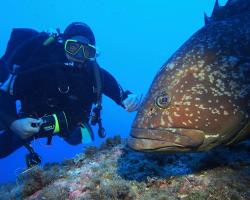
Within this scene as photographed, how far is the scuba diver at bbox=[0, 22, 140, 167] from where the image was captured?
728 cm

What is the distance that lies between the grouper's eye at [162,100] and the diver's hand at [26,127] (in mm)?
3732

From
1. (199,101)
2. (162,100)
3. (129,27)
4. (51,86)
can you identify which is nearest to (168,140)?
(162,100)

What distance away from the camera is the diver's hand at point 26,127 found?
6793 millimetres

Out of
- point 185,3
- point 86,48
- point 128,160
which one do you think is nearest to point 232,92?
point 128,160

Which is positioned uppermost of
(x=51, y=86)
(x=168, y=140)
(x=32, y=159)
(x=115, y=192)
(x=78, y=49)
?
(x=78, y=49)

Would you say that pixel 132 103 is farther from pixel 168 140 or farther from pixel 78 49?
pixel 168 140

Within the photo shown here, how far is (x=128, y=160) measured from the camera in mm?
5168

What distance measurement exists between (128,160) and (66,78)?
119 inches

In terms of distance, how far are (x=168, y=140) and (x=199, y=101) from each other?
1.98ft

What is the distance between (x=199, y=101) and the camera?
3.81m

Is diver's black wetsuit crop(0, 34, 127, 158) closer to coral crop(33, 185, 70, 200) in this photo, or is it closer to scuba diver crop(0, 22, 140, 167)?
scuba diver crop(0, 22, 140, 167)

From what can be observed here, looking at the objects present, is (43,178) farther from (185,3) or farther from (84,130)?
(185,3)

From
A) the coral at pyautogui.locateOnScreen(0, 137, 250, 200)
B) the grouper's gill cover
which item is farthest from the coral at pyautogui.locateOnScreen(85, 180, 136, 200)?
the grouper's gill cover

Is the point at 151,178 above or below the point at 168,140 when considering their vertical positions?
below
